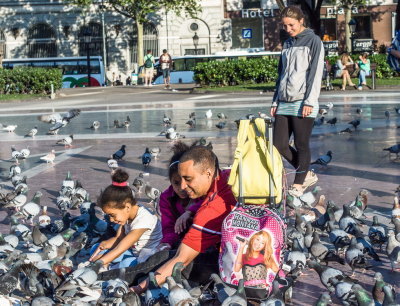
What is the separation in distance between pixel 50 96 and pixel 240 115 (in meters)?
15.0

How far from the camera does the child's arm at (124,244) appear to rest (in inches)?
221

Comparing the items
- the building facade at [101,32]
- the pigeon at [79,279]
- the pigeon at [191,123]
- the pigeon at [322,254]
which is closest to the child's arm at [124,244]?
the pigeon at [79,279]

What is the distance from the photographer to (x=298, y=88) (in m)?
7.94

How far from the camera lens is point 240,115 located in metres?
18.3

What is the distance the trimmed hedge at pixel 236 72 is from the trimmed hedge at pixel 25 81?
19.0 ft

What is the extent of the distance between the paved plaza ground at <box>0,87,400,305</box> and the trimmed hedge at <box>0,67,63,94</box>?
29.9ft

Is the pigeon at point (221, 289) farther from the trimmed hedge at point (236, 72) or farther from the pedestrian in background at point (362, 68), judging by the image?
the trimmed hedge at point (236, 72)

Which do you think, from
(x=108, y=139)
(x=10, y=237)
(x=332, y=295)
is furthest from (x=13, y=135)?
(x=332, y=295)

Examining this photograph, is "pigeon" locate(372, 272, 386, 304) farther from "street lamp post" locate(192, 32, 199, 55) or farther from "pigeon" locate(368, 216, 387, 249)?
"street lamp post" locate(192, 32, 199, 55)

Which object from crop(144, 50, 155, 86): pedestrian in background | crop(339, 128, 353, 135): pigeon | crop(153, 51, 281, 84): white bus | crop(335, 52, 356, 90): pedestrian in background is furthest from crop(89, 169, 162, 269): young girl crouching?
crop(153, 51, 281, 84): white bus

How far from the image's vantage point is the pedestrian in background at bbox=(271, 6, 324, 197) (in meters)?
7.82

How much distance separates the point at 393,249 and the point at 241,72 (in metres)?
27.3

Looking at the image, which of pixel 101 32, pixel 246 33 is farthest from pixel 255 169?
pixel 101 32

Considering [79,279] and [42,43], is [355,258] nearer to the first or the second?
[79,279]
